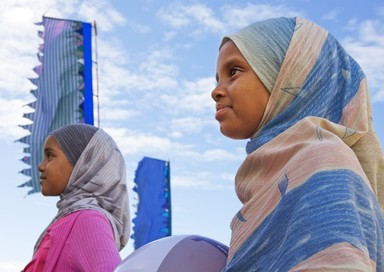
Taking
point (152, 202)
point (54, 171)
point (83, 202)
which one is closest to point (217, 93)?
point (83, 202)

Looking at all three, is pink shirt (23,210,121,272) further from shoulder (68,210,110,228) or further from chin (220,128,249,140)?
chin (220,128,249,140)

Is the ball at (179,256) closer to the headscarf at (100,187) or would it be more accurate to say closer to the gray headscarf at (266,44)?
the gray headscarf at (266,44)

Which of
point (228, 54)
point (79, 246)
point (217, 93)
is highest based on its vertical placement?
point (228, 54)

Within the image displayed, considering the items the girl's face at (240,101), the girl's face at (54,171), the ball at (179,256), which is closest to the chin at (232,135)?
the girl's face at (240,101)

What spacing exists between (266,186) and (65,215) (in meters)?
1.77

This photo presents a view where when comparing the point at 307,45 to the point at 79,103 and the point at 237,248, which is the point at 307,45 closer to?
the point at 237,248

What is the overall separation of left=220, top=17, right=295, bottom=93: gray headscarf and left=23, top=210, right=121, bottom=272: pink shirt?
4.09ft

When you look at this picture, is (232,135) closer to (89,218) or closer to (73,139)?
(89,218)

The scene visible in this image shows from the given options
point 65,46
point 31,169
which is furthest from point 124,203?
point 65,46

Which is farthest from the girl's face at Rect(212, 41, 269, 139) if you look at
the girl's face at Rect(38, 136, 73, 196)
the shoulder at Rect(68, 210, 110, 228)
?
the girl's face at Rect(38, 136, 73, 196)

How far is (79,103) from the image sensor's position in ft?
19.8

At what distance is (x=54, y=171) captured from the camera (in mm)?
3029

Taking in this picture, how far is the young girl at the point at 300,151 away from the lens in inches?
43.1

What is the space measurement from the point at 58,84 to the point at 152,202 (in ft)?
10.0
